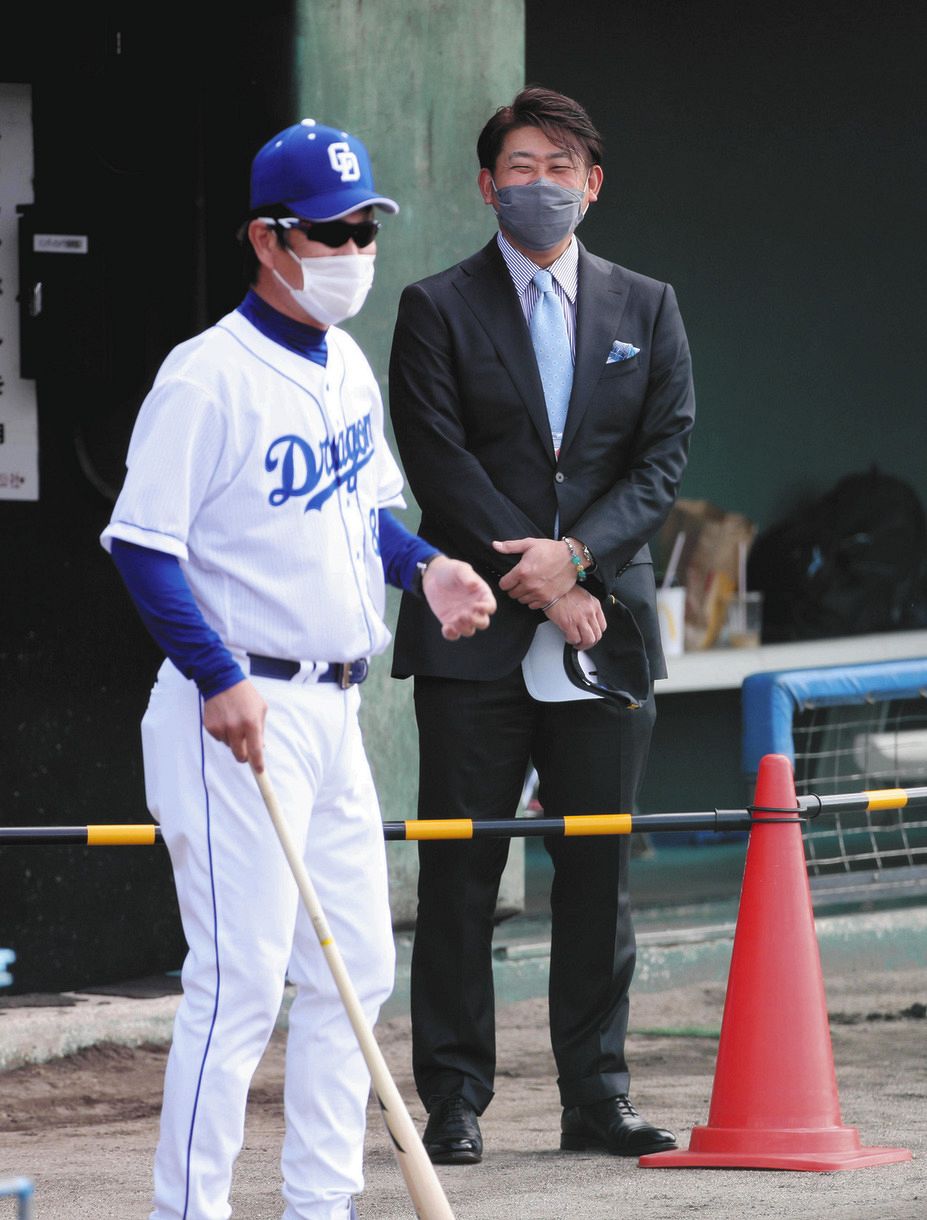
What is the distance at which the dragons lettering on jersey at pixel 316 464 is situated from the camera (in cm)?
344

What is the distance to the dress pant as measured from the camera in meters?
4.50

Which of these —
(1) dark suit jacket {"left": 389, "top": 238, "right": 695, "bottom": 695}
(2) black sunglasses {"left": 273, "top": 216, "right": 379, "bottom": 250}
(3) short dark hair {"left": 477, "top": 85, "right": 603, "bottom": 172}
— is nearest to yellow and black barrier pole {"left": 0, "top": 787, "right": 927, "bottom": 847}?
(1) dark suit jacket {"left": 389, "top": 238, "right": 695, "bottom": 695}

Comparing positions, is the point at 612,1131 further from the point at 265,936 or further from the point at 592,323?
the point at 592,323

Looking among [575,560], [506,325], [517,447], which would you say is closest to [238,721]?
[575,560]

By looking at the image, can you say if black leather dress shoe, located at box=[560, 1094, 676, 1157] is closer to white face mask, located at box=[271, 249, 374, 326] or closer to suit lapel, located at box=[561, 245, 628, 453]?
suit lapel, located at box=[561, 245, 628, 453]

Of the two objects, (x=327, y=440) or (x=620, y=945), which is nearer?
(x=327, y=440)

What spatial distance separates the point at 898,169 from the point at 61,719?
4598mm

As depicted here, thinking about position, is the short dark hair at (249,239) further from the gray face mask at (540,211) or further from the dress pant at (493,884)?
the dress pant at (493,884)

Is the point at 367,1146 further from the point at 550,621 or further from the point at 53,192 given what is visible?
the point at 53,192

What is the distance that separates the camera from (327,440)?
3.51 m

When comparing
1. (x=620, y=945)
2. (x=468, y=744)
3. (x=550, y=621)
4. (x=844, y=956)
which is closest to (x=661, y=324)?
(x=550, y=621)

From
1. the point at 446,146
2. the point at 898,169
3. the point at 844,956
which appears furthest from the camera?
the point at 898,169

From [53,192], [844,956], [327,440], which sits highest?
[53,192]

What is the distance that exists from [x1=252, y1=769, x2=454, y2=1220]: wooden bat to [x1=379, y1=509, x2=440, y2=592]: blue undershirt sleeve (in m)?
0.54
